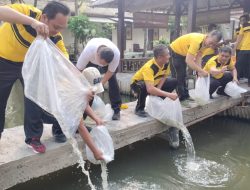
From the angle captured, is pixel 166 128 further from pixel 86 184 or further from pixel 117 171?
pixel 86 184

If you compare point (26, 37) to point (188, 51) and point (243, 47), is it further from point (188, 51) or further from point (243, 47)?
point (243, 47)

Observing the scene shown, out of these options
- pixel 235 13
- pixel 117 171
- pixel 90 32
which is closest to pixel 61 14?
pixel 117 171

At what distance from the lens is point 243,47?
24.7ft

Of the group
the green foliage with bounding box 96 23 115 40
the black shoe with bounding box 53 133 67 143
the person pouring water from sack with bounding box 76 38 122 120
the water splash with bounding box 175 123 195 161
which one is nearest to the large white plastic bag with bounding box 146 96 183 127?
the water splash with bounding box 175 123 195 161

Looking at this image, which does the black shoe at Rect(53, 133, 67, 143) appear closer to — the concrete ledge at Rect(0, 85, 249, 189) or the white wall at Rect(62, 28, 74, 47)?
the concrete ledge at Rect(0, 85, 249, 189)

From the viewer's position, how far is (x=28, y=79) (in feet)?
Result: 9.12

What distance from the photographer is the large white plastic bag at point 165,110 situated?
461 cm

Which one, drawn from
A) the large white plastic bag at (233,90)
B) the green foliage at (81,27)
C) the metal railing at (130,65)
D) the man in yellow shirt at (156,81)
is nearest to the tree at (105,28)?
the green foliage at (81,27)

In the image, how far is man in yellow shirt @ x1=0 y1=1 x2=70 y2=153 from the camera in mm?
2539

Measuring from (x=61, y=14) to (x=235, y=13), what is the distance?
→ 38.6 ft

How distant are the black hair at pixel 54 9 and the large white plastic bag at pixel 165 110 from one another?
2.32 meters

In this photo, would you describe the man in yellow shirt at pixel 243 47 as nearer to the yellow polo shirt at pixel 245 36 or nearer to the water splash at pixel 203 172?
the yellow polo shirt at pixel 245 36

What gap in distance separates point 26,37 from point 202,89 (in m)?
3.42

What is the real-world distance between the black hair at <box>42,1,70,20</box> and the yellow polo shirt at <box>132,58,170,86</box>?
6.75 feet
